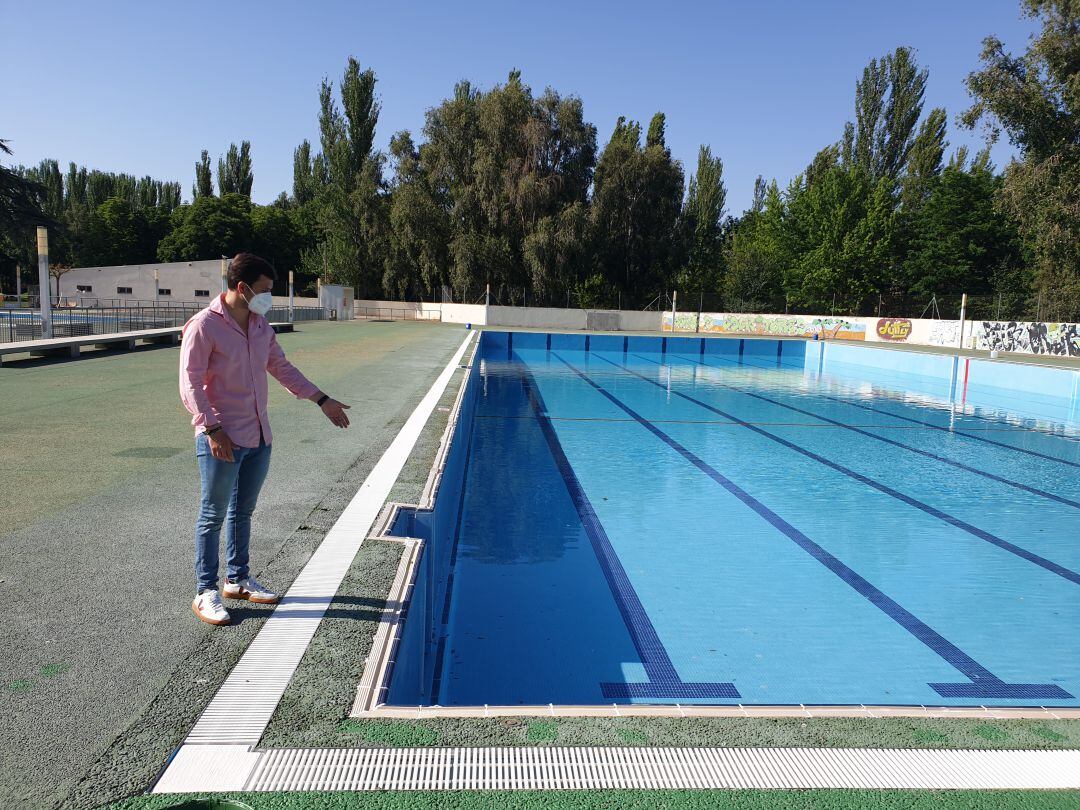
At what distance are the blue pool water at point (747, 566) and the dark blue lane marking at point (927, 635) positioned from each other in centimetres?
2

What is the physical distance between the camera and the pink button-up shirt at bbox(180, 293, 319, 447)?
2.73 m

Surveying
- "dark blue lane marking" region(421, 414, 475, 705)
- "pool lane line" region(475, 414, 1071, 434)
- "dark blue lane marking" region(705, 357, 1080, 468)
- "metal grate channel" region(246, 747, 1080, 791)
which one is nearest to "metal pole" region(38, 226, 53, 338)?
"pool lane line" region(475, 414, 1071, 434)

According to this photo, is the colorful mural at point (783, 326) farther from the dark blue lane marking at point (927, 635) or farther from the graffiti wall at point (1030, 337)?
the dark blue lane marking at point (927, 635)

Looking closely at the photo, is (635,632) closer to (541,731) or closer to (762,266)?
(541,731)

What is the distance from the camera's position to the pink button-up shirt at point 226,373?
273 centimetres

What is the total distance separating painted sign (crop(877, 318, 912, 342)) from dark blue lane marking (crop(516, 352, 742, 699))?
3044cm

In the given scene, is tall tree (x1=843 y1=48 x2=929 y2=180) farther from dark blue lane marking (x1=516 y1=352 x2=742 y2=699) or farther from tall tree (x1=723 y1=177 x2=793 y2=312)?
dark blue lane marking (x1=516 y1=352 x2=742 y2=699)

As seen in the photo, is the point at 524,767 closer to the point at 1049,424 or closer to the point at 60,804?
the point at 60,804

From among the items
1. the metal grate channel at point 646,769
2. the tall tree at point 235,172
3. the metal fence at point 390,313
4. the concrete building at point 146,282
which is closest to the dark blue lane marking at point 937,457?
the metal grate channel at point 646,769

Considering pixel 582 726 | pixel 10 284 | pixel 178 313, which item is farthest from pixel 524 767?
pixel 10 284

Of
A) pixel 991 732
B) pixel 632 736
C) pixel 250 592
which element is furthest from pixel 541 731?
pixel 250 592

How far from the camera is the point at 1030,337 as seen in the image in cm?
2689

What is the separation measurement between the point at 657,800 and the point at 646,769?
0.40 ft

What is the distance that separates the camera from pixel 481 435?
34.7ft
